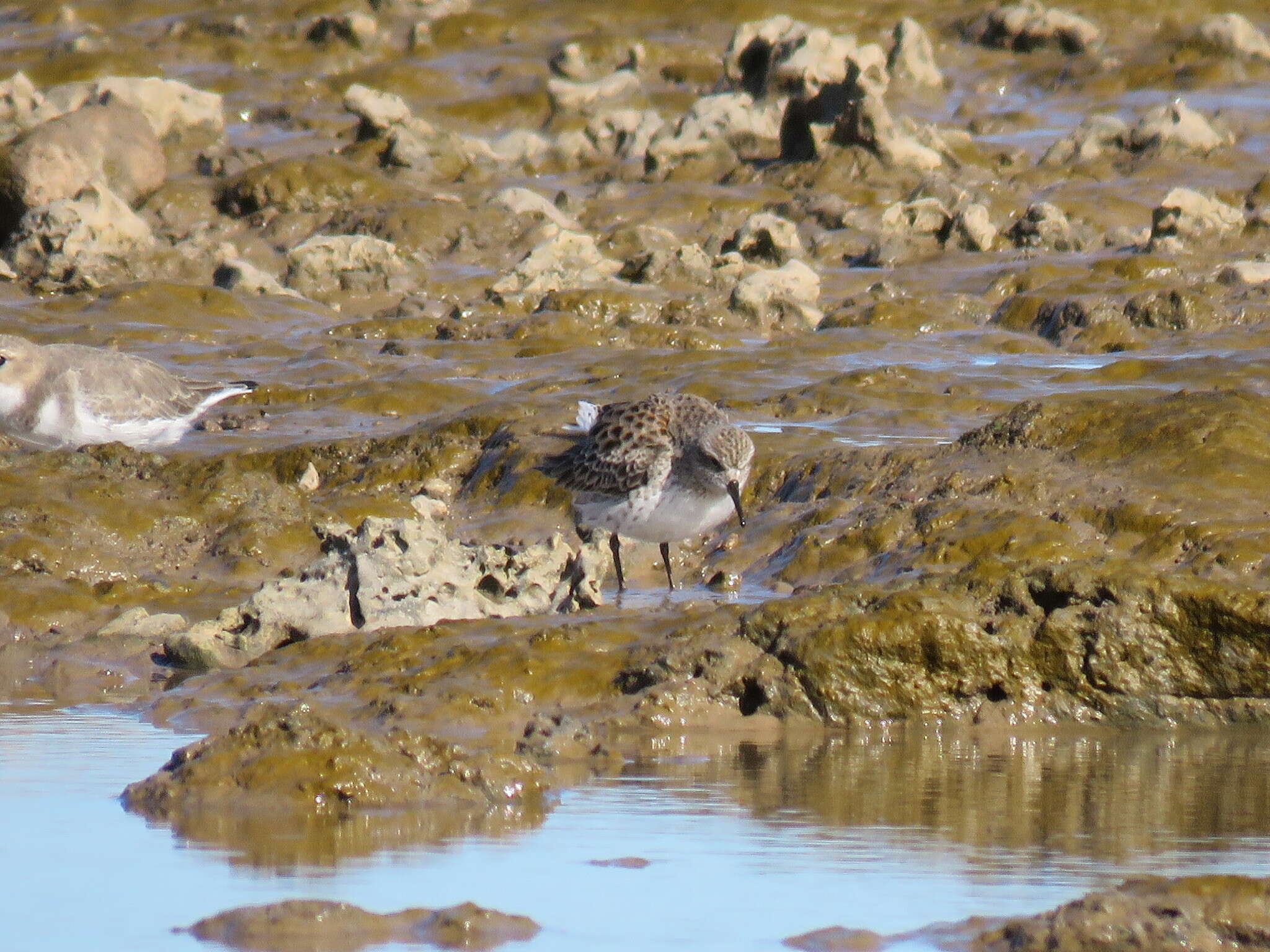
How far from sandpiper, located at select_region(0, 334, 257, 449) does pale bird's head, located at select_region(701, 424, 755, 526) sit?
4884mm

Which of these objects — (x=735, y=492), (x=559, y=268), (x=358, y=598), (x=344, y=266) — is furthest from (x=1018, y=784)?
(x=344, y=266)

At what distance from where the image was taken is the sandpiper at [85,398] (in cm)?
1298

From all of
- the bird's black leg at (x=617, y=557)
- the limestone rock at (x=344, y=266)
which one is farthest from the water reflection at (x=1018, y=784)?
the limestone rock at (x=344, y=266)

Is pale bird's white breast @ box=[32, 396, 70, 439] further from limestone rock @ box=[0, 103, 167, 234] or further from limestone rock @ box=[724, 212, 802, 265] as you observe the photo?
limestone rock @ box=[0, 103, 167, 234]

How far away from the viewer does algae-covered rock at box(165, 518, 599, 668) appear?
30.0 feet

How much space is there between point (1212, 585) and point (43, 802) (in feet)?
15.6

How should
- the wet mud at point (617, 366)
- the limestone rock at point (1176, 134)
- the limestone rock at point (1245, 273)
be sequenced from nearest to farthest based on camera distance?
the wet mud at point (617, 366)
the limestone rock at point (1245, 273)
the limestone rock at point (1176, 134)

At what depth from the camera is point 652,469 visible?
10891mm

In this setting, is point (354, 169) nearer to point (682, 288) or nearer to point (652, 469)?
point (682, 288)

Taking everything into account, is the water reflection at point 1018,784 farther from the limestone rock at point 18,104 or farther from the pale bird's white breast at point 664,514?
the limestone rock at point 18,104

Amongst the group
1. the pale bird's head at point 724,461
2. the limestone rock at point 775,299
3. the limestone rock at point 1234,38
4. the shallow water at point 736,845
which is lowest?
the shallow water at point 736,845

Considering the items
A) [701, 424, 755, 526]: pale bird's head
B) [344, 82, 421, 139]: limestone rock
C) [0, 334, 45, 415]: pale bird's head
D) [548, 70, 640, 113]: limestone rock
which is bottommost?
[701, 424, 755, 526]: pale bird's head

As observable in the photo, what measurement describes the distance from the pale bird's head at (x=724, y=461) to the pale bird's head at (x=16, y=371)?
513 cm

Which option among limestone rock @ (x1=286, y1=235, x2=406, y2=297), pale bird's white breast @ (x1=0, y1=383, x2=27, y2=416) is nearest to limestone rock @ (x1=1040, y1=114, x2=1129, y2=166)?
limestone rock @ (x1=286, y1=235, x2=406, y2=297)
